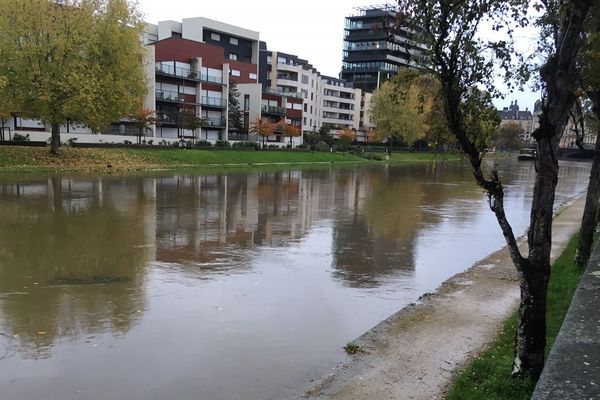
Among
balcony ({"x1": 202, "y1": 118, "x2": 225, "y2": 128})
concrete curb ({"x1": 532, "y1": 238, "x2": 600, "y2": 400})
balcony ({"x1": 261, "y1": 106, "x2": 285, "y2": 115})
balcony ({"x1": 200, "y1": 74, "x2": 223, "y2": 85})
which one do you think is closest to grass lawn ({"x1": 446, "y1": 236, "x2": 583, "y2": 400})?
concrete curb ({"x1": 532, "y1": 238, "x2": 600, "y2": 400})

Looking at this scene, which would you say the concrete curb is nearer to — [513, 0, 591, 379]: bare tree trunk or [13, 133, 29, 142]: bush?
[513, 0, 591, 379]: bare tree trunk

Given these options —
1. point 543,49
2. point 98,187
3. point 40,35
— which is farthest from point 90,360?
point 40,35

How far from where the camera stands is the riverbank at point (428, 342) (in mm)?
6004

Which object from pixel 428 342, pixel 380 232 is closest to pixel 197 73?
pixel 380 232

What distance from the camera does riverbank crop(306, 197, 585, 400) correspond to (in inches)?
236

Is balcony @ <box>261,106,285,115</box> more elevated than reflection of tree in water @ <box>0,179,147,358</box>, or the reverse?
balcony @ <box>261,106,285,115</box>

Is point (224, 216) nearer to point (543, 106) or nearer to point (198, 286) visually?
point (198, 286)

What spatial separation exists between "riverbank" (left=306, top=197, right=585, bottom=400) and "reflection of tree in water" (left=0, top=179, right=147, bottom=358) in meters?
3.61

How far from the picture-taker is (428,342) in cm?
746

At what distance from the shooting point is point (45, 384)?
593cm

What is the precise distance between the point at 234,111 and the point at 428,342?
7220cm

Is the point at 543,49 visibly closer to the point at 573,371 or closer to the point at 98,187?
the point at 573,371

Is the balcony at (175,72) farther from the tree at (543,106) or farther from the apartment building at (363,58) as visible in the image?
the apartment building at (363,58)

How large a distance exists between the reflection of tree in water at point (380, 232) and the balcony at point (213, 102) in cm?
4508
